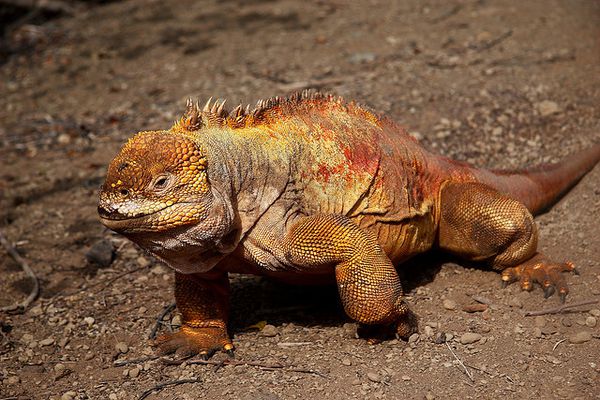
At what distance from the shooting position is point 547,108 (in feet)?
22.9

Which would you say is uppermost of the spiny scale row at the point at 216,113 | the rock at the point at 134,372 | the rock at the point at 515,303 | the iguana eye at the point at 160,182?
the spiny scale row at the point at 216,113

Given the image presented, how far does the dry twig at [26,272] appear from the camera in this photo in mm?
5328

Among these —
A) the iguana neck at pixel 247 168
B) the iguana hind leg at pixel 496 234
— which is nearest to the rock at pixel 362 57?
the iguana hind leg at pixel 496 234

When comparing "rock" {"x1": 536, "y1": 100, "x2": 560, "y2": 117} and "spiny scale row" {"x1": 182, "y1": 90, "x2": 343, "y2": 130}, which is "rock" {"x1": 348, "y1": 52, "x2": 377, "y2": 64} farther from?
"spiny scale row" {"x1": 182, "y1": 90, "x2": 343, "y2": 130}

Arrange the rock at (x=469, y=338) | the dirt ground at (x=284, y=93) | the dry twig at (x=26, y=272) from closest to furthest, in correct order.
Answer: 1. the dirt ground at (x=284, y=93)
2. the rock at (x=469, y=338)
3. the dry twig at (x=26, y=272)

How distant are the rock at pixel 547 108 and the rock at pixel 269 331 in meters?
3.64

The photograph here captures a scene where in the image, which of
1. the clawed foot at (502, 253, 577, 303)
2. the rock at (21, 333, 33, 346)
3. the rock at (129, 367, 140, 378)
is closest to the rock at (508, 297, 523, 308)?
the clawed foot at (502, 253, 577, 303)

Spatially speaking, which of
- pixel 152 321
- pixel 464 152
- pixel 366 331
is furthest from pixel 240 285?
pixel 464 152

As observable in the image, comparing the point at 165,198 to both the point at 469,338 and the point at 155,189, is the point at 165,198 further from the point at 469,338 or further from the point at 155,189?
the point at 469,338

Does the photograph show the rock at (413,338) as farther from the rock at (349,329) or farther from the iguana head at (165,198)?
the iguana head at (165,198)

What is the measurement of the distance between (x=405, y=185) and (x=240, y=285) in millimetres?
1493

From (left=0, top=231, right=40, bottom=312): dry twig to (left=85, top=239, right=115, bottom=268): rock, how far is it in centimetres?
45

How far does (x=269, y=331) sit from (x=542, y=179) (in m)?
2.46

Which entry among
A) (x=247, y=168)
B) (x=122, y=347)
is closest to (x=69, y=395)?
(x=122, y=347)
